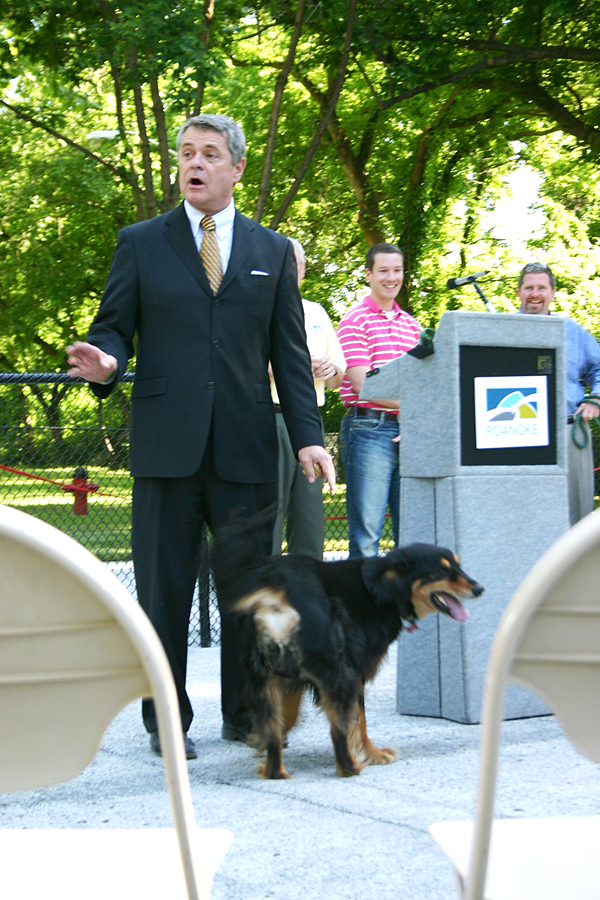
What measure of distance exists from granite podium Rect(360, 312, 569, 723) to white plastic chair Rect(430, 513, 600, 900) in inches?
122

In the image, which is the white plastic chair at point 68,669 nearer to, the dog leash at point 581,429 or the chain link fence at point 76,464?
the dog leash at point 581,429

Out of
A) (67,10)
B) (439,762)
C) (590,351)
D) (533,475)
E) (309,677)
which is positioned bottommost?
(439,762)

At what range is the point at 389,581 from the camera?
3.80 meters

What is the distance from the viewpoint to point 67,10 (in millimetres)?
11039

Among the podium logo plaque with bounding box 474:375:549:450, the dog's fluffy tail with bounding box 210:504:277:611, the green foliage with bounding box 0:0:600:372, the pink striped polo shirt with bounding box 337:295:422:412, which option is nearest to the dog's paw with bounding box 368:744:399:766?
the dog's fluffy tail with bounding box 210:504:277:611

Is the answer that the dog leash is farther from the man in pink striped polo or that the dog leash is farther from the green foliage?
the green foliage

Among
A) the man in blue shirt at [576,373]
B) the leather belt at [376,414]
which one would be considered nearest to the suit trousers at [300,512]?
the leather belt at [376,414]

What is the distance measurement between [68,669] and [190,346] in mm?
2881

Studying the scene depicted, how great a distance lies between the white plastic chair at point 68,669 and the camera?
1118 mm

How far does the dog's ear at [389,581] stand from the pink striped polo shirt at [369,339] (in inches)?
75.5

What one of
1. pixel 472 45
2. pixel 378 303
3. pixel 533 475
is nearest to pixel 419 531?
pixel 533 475

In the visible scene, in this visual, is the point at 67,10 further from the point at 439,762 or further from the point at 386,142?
the point at 439,762

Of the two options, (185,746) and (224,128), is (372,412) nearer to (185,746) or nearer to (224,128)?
(224,128)

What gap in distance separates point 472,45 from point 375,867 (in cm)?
1205
